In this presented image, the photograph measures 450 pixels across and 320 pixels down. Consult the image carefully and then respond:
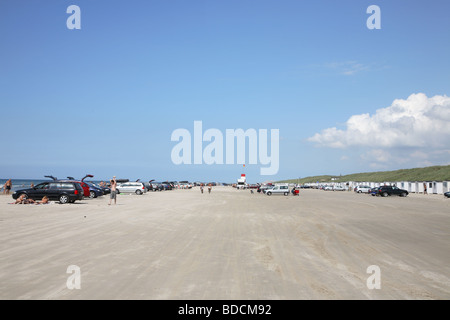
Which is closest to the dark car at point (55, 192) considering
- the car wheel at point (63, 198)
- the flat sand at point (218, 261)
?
the car wheel at point (63, 198)

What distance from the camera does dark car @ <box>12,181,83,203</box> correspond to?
1061 inches

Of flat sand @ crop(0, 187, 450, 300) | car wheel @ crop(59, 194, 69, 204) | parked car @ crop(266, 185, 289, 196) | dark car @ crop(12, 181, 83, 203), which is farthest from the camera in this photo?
parked car @ crop(266, 185, 289, 196)

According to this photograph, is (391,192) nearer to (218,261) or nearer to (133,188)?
(133,188)

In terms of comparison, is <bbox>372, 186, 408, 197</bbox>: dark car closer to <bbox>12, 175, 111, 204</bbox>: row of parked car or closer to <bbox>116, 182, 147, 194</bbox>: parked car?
<bbox>116, 182, 147, 194</bbox>: parked car

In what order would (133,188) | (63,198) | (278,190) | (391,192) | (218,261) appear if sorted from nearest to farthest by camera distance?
(218,261), (63,198), (133,188), (391,192), (278,190)

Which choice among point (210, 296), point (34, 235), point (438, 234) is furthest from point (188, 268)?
point (438, 234)

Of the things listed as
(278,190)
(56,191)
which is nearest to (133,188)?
(278,190)

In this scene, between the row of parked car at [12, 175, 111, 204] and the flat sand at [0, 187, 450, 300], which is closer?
the flat sand at [0, 187, 450, 300]

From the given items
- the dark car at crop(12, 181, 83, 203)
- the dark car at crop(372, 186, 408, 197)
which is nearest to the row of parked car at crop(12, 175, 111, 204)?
the dark car at crop(12, 181, 83, 203)

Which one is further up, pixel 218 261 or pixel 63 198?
pixel 63 198

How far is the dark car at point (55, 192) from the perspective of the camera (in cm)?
2695

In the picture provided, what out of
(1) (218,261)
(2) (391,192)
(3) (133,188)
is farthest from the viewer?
(2) (391,192)

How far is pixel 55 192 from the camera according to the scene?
27266 millimetres
